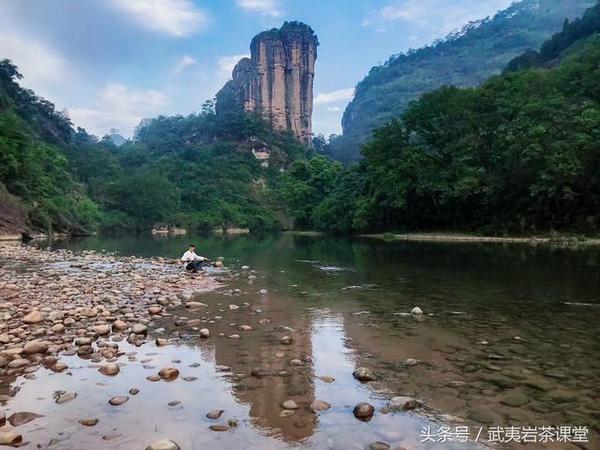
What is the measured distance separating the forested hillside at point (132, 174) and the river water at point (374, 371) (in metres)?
33.7

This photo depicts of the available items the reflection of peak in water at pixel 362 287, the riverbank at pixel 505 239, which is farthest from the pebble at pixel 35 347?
the riverbank at pixel 505 239

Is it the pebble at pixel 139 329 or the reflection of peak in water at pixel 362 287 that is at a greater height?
the pebble at pixel 139 329

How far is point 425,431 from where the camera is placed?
409 cm

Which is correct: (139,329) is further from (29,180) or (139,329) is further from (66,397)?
(29,180)

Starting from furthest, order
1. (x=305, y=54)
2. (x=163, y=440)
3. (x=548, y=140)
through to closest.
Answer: (x=305, y=54)
(x=548, y=140)
(x=163, y=440)

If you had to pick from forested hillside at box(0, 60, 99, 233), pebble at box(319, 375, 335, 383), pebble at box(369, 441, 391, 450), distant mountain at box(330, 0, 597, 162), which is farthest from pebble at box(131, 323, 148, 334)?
distant mountain at box(330, 0, 597, 162)

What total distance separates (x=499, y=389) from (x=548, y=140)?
34.1 metres

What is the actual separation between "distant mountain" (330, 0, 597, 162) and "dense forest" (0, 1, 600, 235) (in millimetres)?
58190

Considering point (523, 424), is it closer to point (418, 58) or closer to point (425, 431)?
point (425, 431)

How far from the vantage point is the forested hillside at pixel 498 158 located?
108ft

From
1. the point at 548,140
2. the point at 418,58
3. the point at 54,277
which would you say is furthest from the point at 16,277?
the point at 418,58

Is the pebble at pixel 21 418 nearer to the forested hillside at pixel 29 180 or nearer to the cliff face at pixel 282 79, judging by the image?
the forested hillside at pixel 29 180

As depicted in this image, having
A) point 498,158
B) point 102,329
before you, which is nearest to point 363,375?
point 102,329

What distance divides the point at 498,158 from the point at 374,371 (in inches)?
1468
